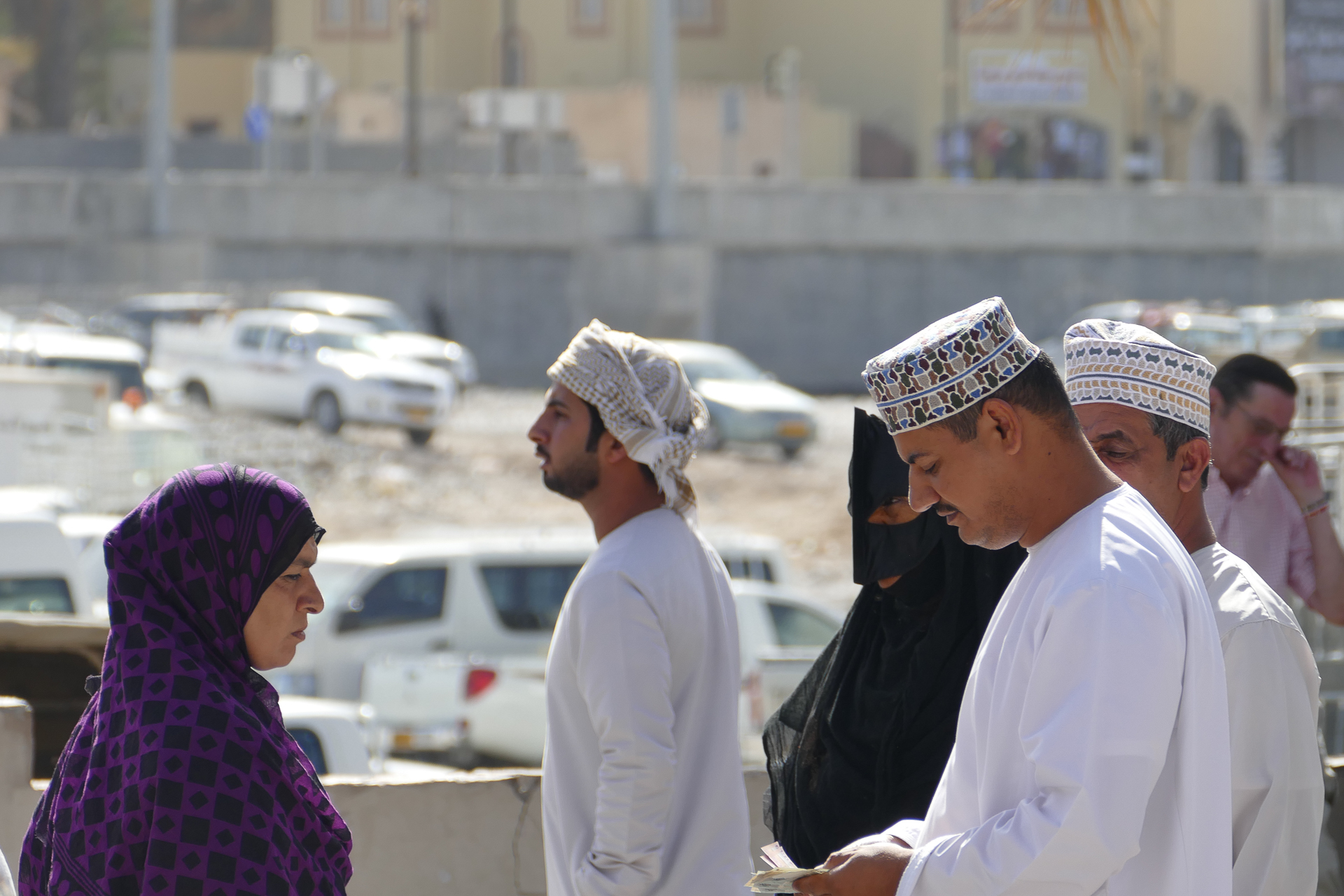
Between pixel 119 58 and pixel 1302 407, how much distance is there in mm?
52632

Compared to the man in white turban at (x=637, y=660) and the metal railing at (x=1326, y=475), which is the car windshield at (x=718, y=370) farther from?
the man in white turban at (x=637, y=660)

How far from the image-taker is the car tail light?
9438 millimetres

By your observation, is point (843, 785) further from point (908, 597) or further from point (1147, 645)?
point (1147, 645)

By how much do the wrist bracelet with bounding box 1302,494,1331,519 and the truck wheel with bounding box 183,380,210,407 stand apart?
21146 millimetres

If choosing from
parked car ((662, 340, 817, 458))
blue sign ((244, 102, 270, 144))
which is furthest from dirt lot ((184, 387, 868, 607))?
blue sign ((244, 102, 270, 144))

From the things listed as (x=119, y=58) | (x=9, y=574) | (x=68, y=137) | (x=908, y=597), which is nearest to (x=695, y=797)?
(x=908, y=597)

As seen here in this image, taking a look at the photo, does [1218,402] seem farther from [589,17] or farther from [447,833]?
[589,17]

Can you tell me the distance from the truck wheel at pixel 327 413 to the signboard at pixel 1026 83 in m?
27.1

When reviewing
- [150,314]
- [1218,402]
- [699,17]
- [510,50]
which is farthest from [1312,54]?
[1218,402]

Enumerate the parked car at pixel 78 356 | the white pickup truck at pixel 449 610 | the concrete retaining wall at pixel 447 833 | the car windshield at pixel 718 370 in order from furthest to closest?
the car windshield at pixel 718 370, the parked car at pixel 78 356, the white pickup truck at pixel 449 610, the concrete retaining wall at pixel 447 833

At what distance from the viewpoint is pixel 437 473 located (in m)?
20.5

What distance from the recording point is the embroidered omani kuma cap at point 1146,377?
2549 millimetres

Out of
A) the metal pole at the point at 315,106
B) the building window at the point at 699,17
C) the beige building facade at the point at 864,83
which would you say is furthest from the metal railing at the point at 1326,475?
the building window at the point at 699,17

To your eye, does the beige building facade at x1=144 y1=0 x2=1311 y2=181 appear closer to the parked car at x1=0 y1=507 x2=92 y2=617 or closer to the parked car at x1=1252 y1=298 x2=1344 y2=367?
the parked car at x1=1252 y1=298 x2=1344 y2=367
